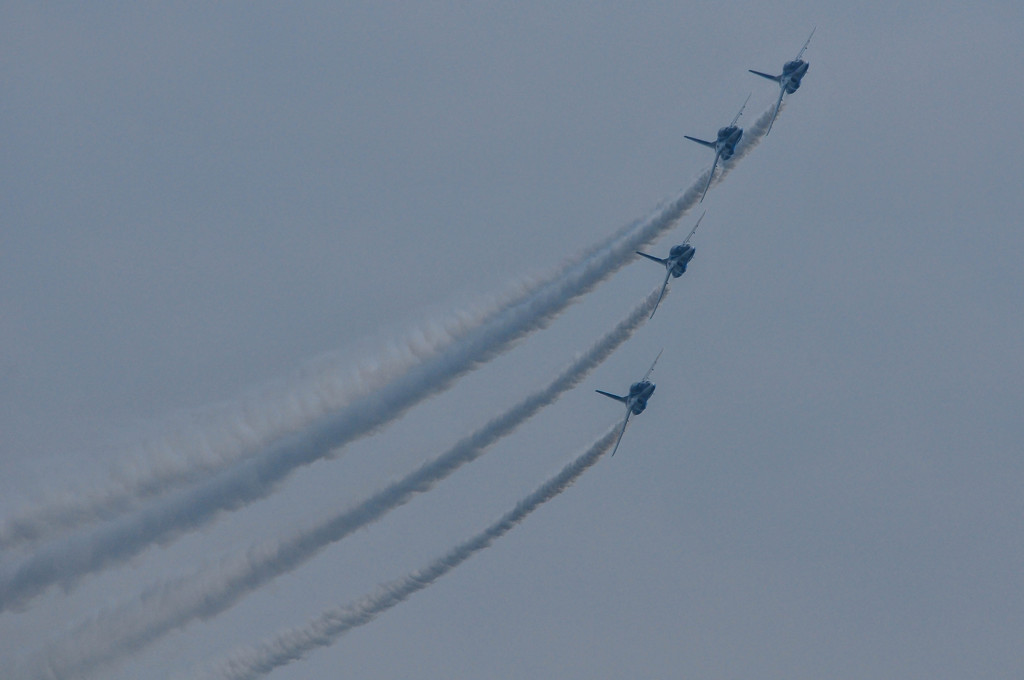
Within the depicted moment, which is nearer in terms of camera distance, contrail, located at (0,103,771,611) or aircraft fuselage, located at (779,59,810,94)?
contrail, located at (0,103,771,611)

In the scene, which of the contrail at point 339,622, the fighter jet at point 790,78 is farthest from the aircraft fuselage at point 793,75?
the contrail at point 339,622

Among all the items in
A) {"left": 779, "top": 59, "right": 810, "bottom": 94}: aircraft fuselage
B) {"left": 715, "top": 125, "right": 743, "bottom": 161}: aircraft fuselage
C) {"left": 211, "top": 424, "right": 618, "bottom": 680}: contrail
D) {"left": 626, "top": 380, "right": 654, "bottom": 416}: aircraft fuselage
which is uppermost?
{"left": 779, "top": 59, "right": 810, "bottom": 94}: aircraft fuselage

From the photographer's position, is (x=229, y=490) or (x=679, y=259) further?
(x=679, y=259)

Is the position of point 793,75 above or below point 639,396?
above

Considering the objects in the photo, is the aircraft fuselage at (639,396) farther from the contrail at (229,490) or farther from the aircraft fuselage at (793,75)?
the aircraft fuselage at (793,75)

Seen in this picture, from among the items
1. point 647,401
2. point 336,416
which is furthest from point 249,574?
point 647,401

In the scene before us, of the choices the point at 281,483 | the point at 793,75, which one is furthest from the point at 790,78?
the point at 281,483

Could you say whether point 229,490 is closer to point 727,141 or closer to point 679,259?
point 679,259

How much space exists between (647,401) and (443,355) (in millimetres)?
11546

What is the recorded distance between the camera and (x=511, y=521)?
224 feet

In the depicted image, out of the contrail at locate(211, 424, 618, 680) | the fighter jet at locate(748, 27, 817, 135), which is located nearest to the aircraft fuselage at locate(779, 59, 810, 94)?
the fighter jet at locate(748, 27, 817, 135)

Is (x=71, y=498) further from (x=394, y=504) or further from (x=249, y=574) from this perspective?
(x=394, y=504)

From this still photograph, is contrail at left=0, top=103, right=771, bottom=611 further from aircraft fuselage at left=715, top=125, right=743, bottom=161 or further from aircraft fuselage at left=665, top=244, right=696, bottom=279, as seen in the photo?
aircraft fuselage at left=715, top=125, right=743, bottom=161

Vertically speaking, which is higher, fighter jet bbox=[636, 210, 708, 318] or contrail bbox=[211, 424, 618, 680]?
fighter jet bbox=[636, 210, 708, 318]
